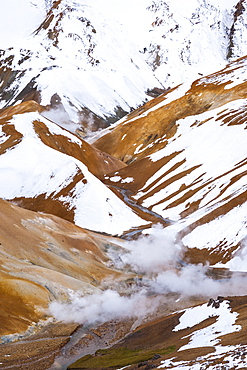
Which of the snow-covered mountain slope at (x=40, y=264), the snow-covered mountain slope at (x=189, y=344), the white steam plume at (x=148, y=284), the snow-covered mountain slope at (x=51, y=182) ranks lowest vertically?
the snow-covered mountain slope at (x=189, y=344)

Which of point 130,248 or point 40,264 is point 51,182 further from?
point 40,264

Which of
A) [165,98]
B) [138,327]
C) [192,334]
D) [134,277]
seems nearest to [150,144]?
[165,98]

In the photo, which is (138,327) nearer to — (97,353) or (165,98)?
(97,353)

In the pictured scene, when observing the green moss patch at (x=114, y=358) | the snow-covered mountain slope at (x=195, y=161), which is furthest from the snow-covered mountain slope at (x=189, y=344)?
the snow-covered mountain slope at (x=195, y=161)

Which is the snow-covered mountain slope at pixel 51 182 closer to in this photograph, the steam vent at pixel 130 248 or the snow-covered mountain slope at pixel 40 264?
the steam vent at pixel 130 248

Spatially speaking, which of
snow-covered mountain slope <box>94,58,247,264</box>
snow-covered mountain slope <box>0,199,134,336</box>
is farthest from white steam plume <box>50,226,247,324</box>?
snow-covered mountain slope <box>94,58,247,264</box>

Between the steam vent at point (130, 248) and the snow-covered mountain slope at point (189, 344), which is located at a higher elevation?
the steam vent at point (130, 248)
